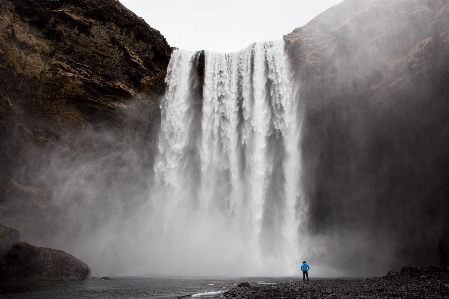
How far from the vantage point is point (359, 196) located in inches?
1013

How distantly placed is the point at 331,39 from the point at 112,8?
19182 millimetres

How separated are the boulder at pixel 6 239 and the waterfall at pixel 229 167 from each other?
10548mm

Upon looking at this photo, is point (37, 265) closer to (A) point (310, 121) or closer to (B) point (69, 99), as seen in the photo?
(B) point (69, 99)

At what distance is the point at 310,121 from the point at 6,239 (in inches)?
913

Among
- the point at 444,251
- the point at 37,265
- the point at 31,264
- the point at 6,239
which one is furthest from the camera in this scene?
the point at 444,251

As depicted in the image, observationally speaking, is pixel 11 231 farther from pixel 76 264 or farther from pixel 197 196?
pixel 197 196

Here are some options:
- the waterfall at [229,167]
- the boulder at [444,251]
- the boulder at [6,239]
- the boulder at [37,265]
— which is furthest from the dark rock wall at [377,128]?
the boulder at [6,239]

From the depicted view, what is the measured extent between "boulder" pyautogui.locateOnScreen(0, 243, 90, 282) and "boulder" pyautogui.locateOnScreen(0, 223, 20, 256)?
1005mm

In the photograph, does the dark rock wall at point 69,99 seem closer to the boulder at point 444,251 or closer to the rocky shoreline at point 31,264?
the rocky shoreline at point 31,264

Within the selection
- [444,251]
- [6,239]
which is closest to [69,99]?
[6,239]

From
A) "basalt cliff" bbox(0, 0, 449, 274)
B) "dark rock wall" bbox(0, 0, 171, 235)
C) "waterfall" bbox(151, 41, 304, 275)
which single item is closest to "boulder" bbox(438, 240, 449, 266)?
"basalt cliff" bbox(0, 0, 449, 274)

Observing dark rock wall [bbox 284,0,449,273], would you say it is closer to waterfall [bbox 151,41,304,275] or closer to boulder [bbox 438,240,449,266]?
boulder [bbox 438,240,449,266]

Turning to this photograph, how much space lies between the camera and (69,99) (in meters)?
24.1

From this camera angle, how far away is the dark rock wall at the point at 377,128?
22.6 m
